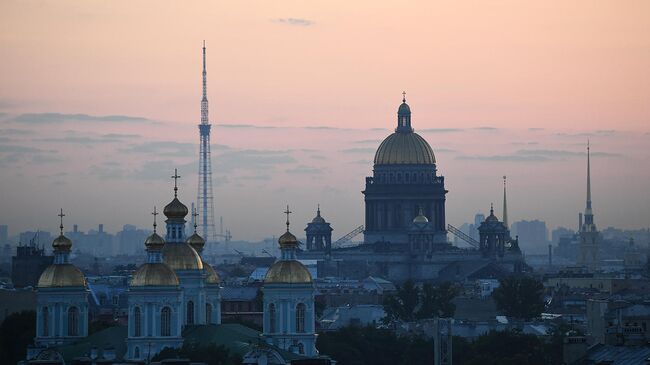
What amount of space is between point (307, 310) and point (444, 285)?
190 feet

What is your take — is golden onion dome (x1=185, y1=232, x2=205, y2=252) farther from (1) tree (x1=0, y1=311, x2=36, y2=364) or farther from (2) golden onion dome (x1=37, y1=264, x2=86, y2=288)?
(1) tree (x1=0, y1=311, x2=36, y2=364)

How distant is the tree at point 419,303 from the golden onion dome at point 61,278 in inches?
1709

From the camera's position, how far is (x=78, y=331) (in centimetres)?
11238

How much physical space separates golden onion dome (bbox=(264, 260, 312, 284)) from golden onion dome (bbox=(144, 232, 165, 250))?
467cm

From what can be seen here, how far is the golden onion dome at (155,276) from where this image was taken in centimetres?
10569

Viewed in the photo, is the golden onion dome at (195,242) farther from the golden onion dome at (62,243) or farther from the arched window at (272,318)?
the arched window at (272,318)

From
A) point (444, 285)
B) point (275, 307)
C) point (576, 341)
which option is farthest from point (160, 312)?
point (444, 285)

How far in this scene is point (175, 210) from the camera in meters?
111

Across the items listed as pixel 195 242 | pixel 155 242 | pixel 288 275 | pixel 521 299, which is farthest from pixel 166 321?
pixel 521 299

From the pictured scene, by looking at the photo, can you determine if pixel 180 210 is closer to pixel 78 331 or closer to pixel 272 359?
pixel 78 331

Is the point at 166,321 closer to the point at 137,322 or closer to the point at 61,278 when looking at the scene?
the point at 137,322

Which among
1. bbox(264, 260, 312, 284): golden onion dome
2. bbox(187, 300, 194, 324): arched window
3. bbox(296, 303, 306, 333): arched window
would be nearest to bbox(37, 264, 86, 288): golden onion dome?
bbox(187, 300, 194, 324): arched window

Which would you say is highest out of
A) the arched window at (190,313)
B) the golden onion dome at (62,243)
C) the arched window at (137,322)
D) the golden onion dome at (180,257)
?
the golden onion dome at (62,243)

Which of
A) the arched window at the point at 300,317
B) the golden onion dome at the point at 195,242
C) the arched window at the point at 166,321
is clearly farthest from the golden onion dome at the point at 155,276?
the golden onion dome at the point at 195,242
